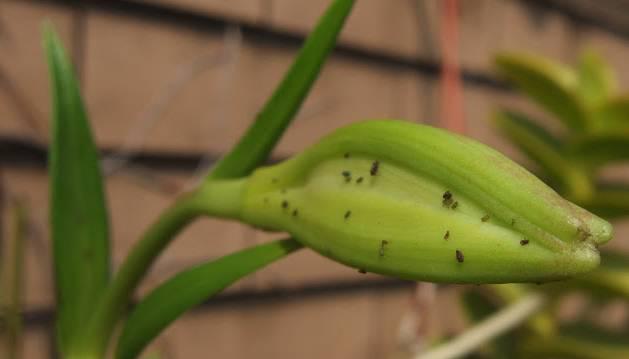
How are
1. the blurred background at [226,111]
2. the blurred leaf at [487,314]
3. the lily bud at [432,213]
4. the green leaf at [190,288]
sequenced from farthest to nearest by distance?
the blurred leaf at [487,314] < the blurred background at [226,111] < the green leaf at [190,288] < the lily bud at [432,213]

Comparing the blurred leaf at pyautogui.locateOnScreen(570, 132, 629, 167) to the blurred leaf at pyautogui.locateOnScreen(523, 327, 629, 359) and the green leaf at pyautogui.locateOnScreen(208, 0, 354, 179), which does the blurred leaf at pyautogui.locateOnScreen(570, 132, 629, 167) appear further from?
the green leaf at pyautogui.locateOnScreen(208, 0, 354, 179)

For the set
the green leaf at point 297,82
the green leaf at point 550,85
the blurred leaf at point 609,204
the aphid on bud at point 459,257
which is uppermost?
the green leaf at point 550,85

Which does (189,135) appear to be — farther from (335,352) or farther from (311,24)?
(335,352)

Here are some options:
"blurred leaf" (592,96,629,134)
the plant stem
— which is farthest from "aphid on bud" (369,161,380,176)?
"blurred leaf" (592,96,629,134)

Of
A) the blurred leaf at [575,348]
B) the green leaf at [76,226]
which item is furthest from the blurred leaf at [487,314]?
the green leaf at [76,226]

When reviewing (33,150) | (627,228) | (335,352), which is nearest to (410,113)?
(335,352)

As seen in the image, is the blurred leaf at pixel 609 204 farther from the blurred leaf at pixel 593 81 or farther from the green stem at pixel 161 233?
the green stem at pixel 161 233
